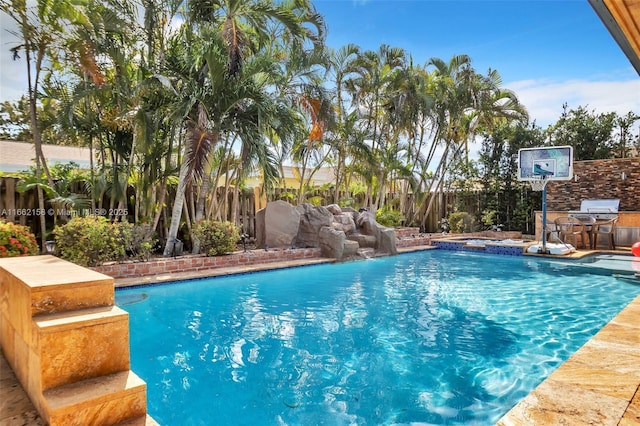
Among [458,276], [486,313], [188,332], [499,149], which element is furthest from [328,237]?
[499,149]

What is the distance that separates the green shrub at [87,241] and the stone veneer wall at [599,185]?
15.1m

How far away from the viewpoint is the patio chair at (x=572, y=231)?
41.0 ft

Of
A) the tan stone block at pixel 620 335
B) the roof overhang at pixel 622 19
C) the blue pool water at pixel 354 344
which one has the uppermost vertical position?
the roof overhang at pixel 622 19

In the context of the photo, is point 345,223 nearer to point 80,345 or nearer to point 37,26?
point 37,26

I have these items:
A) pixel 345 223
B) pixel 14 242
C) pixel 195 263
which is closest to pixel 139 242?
pixel 195 263

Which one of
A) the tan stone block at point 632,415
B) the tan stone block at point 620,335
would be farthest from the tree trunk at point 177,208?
the tan stone block at point 632,415

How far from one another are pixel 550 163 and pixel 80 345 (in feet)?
43.2

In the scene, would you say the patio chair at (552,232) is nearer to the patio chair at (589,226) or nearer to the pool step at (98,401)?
the patio chair at (589,226)

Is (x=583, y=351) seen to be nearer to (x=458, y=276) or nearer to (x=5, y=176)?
(x=458, y=276)

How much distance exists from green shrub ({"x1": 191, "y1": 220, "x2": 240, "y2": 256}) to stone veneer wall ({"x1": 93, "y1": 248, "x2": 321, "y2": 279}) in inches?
7.2

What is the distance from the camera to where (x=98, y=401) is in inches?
75.7

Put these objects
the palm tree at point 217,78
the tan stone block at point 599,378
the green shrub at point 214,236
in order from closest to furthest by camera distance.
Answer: the tan stone block at point 599,378, the palm tree at point 217,78, the green shrub at point 214,236

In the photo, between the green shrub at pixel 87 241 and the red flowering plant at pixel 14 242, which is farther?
the green shrub at pixel 87 241

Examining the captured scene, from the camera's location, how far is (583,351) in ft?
9.56
